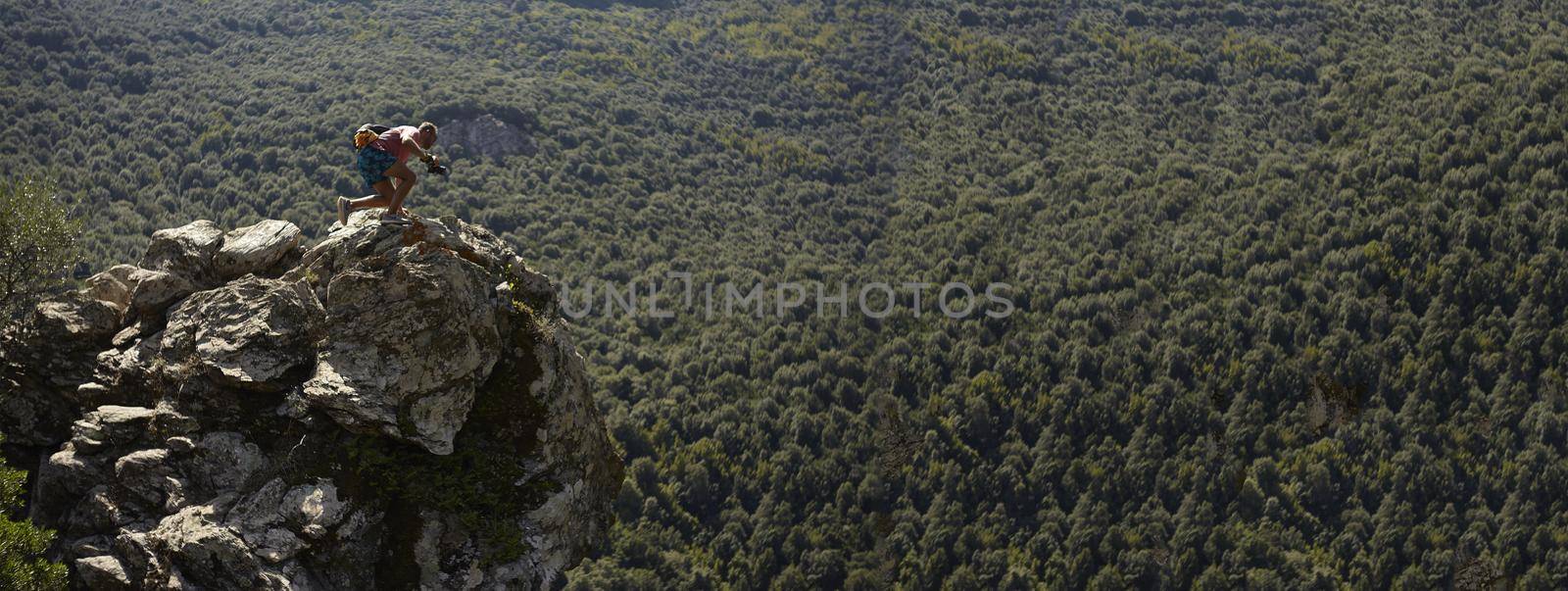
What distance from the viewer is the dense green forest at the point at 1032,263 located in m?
59.2

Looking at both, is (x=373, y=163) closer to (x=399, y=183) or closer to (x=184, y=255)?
(x=399, y=183)

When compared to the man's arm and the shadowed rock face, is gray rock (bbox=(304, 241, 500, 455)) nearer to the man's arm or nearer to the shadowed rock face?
the shadowed rock face

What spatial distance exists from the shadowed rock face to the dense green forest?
41364mm

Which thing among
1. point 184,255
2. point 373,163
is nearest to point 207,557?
point 184,255

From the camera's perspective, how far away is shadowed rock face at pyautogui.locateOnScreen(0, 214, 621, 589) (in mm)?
16359

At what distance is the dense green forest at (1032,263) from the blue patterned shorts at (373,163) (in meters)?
42.4

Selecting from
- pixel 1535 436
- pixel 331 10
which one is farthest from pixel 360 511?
pixel 331 10

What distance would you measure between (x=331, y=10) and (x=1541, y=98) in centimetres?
8319

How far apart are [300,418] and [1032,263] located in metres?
58.0

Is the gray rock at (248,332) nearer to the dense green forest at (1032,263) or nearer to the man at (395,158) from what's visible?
the man at (395,158)

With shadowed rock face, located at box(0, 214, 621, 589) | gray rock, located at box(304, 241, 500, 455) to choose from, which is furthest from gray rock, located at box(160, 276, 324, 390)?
gray rock, located at box(304, 241, 500, 455)

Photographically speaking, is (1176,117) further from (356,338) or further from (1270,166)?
(356,338)

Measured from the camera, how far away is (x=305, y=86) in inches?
3034

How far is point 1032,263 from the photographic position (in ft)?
230
